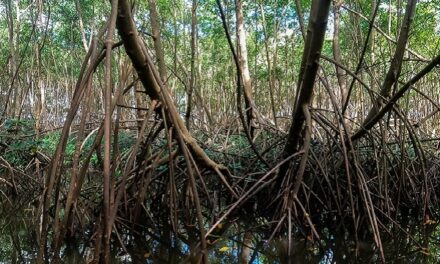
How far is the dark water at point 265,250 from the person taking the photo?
8.02 feet

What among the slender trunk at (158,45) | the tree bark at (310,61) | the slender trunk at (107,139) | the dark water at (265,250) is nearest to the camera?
the slender trunk at (107,139)

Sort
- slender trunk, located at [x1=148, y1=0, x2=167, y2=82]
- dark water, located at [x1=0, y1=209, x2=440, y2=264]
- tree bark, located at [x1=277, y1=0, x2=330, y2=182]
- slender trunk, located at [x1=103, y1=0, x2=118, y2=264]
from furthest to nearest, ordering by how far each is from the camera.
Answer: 1. slender trunk, located at [x1=148, y1=0, x2=167, y2=82]
2. dark water, located at [x1=0, y1=209, x2=440, y2=264]
3. tree bark, located at [x1=277, y1=0, x2=330, y2=182]
4. slender trunk, located at [x1=103, y1=0, x2=118, y2=264]

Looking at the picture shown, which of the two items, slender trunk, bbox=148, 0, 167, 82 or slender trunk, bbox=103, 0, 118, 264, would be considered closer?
slender trunk, bbox=103, 0, 118, 264

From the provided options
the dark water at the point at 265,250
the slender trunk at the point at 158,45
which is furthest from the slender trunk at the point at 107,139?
the slender trunk at the point at 158,45

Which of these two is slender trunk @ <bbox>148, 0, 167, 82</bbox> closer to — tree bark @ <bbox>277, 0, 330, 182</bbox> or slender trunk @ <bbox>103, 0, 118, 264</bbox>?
tree bark @ <bbox>277, 0, 330, 182</bbox>

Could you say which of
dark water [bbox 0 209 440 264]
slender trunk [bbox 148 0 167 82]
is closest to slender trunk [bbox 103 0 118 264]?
dark water [bbox 0 209 440 264]

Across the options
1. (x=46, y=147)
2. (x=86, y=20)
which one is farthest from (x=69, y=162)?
(x=86, y=20)

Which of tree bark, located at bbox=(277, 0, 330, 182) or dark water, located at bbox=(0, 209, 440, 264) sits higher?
tree bark, located at bbox=(277, 0, 330, 182)

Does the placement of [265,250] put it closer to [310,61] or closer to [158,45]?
[310,61]

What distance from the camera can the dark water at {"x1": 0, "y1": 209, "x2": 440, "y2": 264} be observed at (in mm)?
2445

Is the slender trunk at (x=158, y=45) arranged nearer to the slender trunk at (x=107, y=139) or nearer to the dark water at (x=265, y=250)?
the dark water at (x=265, y=250)

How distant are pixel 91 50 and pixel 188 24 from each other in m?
10.3

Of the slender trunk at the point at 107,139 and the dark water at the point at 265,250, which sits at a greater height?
the slender trunk at the point at 107,139

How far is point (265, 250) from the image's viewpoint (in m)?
2.57
